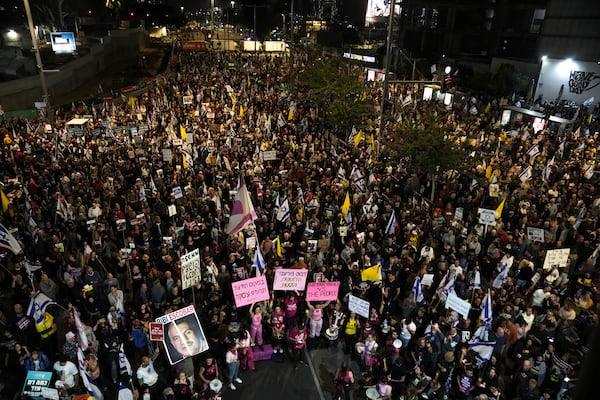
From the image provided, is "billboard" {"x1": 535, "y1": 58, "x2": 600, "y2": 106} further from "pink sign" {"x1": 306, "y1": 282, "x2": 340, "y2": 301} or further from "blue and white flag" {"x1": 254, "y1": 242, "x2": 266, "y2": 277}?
"blue and white flag" {"x1": 254, "y1": 242, "x2": 266, "y2": 277}

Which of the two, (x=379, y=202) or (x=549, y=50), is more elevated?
(x=549, y=50)

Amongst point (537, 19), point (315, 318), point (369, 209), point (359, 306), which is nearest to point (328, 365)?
point (315, 318)

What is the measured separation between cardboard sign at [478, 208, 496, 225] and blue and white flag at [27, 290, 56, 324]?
38.0 feet

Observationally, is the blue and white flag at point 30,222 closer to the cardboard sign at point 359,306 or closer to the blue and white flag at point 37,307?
the blue and white flag at point 37,307

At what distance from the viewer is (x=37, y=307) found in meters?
9.30

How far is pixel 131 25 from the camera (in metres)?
80.4

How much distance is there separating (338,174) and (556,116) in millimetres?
19489

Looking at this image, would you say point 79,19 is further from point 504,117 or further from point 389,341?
point 389,341

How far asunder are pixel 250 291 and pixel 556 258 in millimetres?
7945

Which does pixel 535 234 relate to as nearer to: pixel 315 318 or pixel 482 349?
pixel 482 349

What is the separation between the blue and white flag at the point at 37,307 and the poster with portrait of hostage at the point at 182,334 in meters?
2.60

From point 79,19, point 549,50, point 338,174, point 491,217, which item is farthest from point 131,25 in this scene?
point 491,217

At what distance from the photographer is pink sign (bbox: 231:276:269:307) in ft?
32.1

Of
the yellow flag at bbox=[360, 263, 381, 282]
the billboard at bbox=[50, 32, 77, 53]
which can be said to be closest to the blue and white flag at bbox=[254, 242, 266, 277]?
the yellow flag at bbox=[360, 263, 381, 282]
